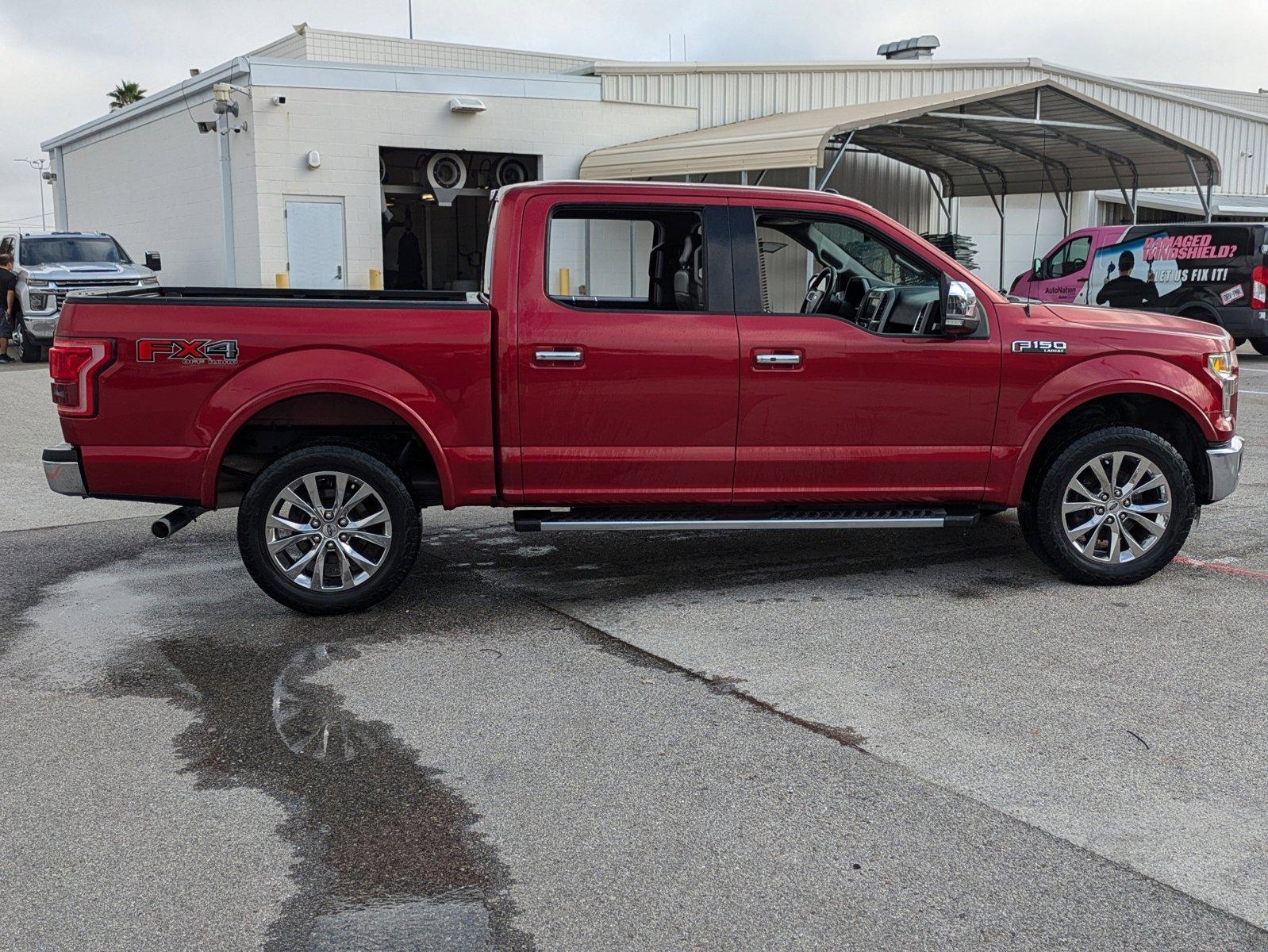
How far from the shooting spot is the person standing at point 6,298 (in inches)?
798

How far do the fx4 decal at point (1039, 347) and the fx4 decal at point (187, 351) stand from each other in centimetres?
366

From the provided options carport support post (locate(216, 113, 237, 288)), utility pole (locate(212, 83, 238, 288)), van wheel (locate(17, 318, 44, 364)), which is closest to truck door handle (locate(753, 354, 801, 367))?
utility pole (locate(212, 83, 238, 288))

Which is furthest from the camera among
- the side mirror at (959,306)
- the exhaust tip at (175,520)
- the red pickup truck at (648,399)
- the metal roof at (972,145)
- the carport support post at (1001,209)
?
the carport support post at (1001,209)

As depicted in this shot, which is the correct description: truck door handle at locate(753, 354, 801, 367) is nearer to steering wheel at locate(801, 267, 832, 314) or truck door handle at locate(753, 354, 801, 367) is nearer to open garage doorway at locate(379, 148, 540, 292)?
steering wheel at locate(801, 267, 832, 314)

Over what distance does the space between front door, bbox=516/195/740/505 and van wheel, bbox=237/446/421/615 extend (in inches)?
25.6

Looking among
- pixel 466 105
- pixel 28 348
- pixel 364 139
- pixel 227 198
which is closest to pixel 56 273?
pixel 28 348

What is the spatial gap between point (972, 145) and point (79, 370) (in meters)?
20.4

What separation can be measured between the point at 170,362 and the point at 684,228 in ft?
8.04

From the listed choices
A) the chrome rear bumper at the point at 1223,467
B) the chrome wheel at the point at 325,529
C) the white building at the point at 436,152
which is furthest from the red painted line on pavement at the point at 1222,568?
the white building at the point at 436,152

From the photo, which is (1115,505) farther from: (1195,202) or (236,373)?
(1195,202)

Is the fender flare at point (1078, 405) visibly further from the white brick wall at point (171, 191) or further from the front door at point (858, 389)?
the white brick wall at point (171, 191)

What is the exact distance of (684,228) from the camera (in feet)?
19.8

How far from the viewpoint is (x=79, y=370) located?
5.49 m

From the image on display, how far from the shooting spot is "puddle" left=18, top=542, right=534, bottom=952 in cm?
315
